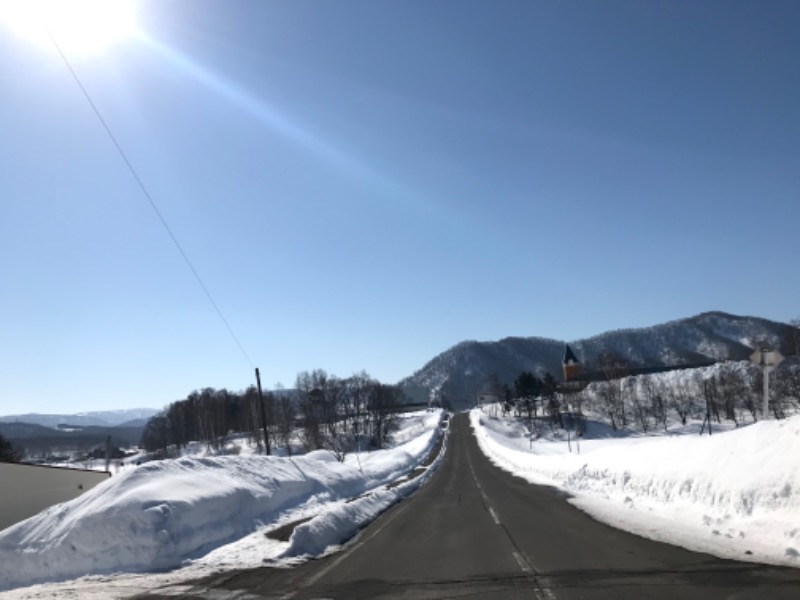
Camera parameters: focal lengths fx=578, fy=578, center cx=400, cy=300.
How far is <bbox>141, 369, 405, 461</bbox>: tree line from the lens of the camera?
111312 mm

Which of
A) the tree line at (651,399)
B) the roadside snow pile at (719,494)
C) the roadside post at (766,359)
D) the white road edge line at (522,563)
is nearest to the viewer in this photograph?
the white road edge line at (522,563)

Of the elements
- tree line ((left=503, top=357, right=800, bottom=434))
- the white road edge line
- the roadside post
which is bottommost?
tree line ((left=503, top=357, right=800, bottom=434))

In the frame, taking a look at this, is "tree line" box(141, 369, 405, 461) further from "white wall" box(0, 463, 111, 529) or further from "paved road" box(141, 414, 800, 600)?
"paved road" box(141, 414, 800, 600)

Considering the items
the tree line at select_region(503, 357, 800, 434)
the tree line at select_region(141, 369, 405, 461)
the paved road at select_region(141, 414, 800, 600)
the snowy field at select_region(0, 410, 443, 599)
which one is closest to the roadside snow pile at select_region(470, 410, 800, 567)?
the paved road at select_region(141, 414, 800, 600)

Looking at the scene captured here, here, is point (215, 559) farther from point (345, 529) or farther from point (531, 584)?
point (531, 584)

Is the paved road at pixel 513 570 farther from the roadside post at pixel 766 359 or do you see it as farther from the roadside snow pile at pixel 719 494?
the roadside post at pixel 766 359

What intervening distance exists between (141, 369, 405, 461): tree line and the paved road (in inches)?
3206

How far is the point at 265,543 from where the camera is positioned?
14.5m

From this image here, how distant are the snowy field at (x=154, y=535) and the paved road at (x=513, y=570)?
1.24m

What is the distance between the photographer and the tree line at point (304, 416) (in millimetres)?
111312

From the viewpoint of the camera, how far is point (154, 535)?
13.9 m

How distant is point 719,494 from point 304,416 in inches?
4533

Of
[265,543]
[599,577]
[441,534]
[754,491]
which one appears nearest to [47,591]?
[265,543]

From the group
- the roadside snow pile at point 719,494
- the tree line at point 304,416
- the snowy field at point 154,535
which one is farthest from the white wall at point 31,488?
the tree line at point 304,416
